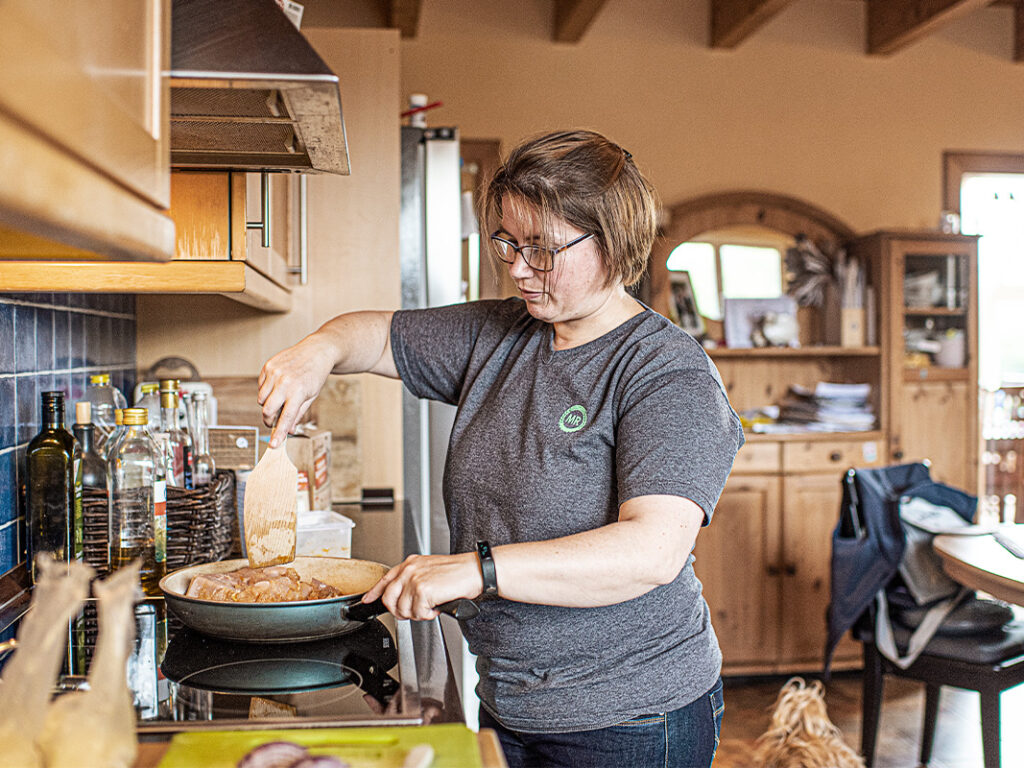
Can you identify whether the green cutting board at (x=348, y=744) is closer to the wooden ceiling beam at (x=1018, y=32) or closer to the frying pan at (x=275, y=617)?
the frying pan at (x=275, y=617)

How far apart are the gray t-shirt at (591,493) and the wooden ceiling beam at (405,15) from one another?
2561 millimetres

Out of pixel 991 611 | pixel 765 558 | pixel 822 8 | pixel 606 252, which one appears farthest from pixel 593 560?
pixel 822 8

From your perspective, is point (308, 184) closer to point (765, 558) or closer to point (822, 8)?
point (765, 558)

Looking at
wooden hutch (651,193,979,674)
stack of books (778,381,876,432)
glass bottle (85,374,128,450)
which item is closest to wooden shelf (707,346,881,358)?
wooden hutch (651,193,979,674)

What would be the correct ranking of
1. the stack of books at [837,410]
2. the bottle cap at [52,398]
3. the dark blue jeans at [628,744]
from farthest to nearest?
the stack of books at [837,410] < the bottle cap at [52,398] < the dark blue jeans at [628,744]

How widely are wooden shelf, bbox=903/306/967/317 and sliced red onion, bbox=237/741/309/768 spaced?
3.74m

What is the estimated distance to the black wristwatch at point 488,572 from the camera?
1051mm

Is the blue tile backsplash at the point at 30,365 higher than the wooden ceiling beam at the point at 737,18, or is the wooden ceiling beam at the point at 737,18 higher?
the wooden ceiling beam at the point at 737,18

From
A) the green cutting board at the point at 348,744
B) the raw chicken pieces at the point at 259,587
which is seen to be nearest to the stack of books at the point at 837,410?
the raw chicken pieces at the point at 259,587

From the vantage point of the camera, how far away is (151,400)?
6.32ft

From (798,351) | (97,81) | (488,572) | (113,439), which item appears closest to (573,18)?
(798,351)

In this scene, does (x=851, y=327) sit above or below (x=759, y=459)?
above

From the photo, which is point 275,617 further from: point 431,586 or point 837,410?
point 837,410

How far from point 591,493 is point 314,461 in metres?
0.85
